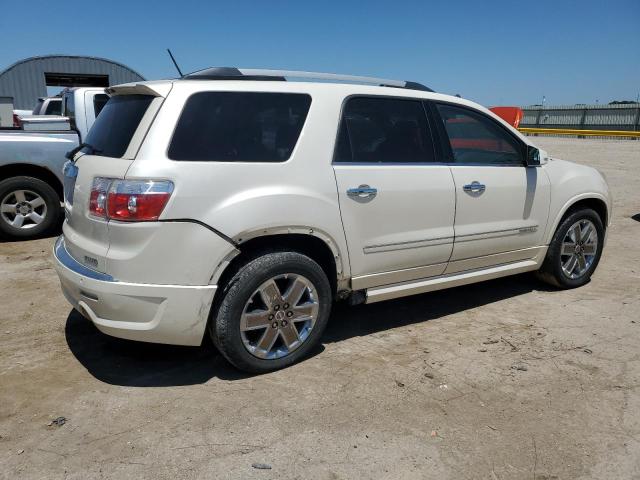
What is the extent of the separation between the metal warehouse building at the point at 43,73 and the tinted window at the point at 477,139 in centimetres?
2534

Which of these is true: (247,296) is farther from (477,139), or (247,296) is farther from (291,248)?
(477,139)

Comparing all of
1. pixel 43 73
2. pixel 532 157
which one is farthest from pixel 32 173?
pixel 43 73

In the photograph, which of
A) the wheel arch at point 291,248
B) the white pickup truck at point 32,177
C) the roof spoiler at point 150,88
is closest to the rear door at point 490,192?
the wheel arch at point 291,248

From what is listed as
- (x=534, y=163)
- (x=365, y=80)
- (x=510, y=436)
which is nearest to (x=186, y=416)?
(x=510, y=436)

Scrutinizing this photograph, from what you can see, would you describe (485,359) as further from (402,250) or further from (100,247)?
(100,247)

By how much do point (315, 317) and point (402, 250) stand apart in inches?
31.6

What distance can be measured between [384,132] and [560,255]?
89.7 inches

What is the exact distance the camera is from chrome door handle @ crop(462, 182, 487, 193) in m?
4.04

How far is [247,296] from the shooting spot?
3160 mm

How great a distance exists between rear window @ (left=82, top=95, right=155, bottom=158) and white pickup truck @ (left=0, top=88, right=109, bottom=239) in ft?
11.8

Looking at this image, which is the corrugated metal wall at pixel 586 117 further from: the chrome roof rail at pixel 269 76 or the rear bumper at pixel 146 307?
the rear bumper at pixel 146 307

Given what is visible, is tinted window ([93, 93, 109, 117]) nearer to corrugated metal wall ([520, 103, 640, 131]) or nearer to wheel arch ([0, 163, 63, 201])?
wheel arch ([0, 163, 63, 201])

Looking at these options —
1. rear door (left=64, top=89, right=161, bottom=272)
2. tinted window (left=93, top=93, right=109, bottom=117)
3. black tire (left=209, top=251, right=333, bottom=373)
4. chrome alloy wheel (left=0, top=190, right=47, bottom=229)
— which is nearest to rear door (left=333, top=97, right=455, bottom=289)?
black tire (left=209, top=251, right=333, bottom=373)

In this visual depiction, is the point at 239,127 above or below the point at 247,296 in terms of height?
above
